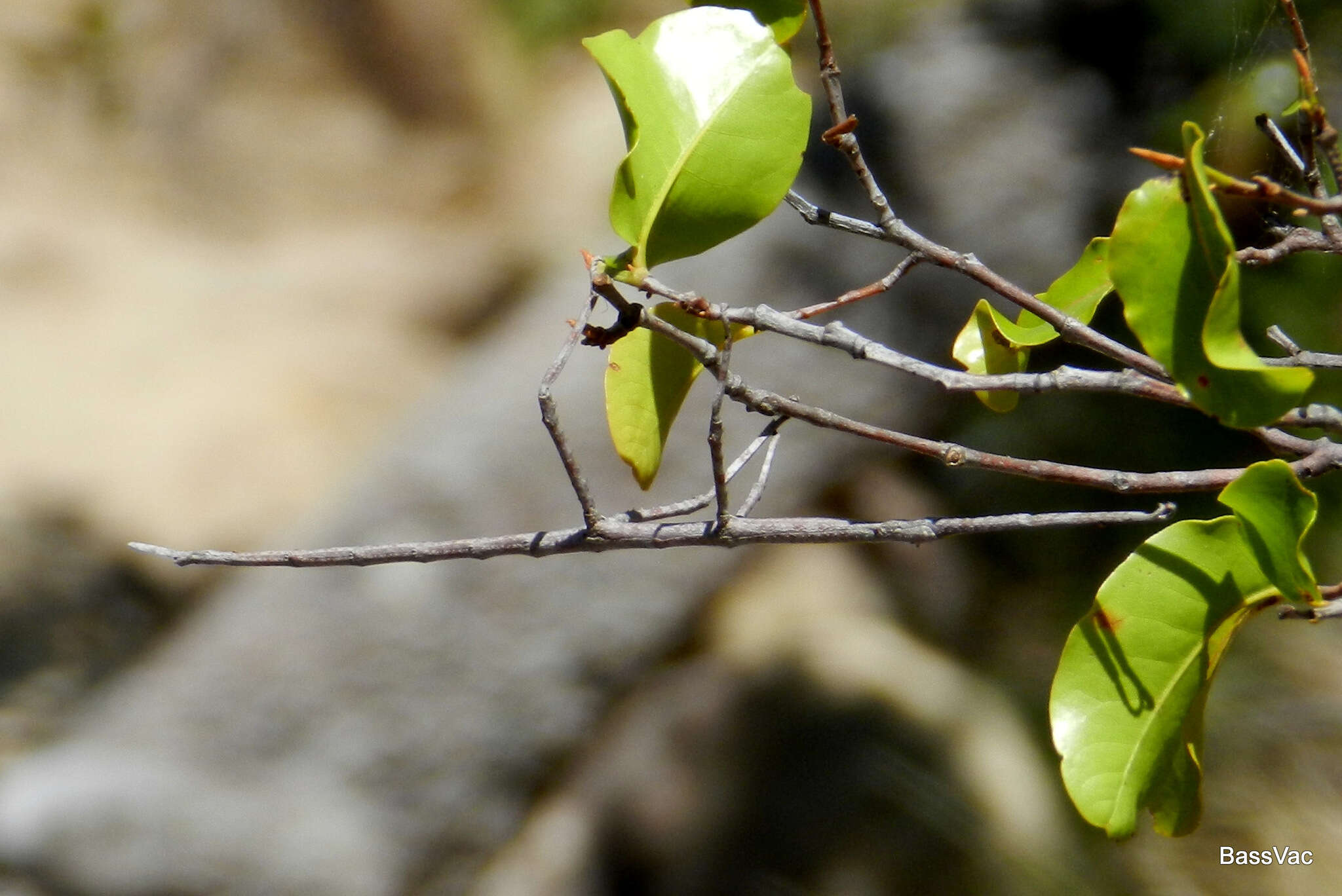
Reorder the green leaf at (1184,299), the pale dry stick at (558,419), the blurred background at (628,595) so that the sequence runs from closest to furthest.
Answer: the green leaf at (1184,299), the pale dry stick at (558,419), the blurred background at (628,595)

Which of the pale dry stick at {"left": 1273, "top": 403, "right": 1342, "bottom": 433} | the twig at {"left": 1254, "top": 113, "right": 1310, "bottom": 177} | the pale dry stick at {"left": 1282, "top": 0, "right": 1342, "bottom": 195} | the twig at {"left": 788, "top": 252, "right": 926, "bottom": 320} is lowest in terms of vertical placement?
the pale dry stick at {"left": 1273, "top": 403, "right": 1342, "bottom": 433}

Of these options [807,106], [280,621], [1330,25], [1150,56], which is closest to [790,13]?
[807,106]

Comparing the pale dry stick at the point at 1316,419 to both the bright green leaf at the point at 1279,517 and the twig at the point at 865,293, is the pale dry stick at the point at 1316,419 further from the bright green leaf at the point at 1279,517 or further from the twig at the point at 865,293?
the twig at the point at 865,293

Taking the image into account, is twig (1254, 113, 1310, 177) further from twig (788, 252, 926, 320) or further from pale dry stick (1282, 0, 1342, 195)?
twig (788, 252, 926, 320)

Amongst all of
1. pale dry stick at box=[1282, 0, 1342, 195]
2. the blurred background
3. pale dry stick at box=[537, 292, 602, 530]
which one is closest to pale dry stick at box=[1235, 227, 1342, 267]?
pale dry stick at box=[1282, 0, 1342, 195]

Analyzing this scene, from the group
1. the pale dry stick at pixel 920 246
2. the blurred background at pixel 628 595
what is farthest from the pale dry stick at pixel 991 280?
the blurred background at pixel 628 595

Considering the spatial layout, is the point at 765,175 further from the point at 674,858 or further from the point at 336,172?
the point at 336,172

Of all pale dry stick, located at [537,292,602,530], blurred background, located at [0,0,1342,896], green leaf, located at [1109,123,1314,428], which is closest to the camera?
green leaf, located at [1109,123,1314,428]
